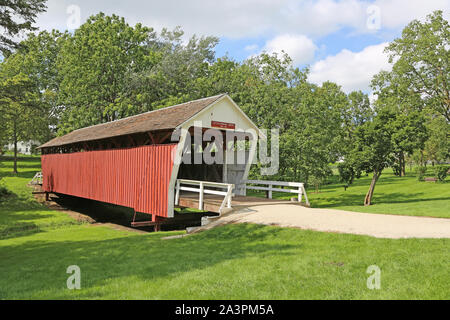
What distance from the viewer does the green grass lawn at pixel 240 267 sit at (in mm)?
5203

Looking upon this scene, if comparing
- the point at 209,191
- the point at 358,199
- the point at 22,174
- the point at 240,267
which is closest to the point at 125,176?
the point at 209,191

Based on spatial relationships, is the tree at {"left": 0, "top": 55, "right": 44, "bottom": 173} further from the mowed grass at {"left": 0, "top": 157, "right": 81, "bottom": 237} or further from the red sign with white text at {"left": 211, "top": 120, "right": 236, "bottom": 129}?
the red sign with white text at {"left": 211, "top": 120, "right": 236, "bottom": 129}

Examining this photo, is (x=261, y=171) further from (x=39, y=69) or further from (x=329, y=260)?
(x=39, y=69)

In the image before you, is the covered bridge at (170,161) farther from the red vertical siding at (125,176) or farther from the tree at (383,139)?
the tree at (383,139)

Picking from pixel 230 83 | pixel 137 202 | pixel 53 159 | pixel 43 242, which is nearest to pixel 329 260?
pixel 137 202

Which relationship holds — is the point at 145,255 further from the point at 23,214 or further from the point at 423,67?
the point at 423,67

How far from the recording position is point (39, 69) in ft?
157

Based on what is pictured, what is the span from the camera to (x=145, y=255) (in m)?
8.45

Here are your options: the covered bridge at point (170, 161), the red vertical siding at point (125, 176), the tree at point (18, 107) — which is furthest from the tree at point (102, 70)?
the covered bridge at point (170, 161)

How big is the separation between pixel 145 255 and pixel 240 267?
3061 millimetres

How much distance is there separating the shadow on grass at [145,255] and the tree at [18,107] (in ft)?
19.2

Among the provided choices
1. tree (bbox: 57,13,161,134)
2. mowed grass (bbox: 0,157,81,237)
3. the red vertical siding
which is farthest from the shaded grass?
tree (bbox: 57,13,161,134)
